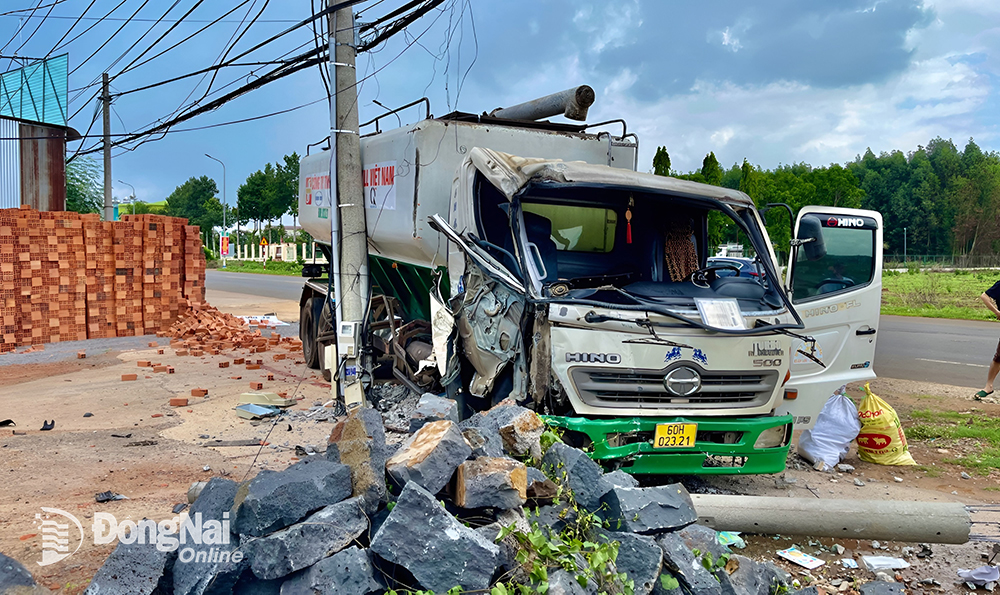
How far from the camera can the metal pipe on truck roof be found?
25.5ft

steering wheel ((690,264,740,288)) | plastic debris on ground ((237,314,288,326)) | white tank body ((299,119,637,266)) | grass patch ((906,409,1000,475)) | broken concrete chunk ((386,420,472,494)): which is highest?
white tank body ((299,119,637,266))

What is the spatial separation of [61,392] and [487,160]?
6.96 meters

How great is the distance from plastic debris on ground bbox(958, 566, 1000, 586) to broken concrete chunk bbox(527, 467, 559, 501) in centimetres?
257

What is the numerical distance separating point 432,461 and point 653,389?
219 centimetres

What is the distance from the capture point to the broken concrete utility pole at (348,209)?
7.86 meters

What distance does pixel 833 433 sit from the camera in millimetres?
6492

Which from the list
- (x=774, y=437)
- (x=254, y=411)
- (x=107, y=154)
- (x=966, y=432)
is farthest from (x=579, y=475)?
(x=107, y=154)

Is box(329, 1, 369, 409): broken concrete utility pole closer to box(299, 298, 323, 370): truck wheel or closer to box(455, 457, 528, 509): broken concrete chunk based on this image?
box(299, 298, 323, 370): truck wheel

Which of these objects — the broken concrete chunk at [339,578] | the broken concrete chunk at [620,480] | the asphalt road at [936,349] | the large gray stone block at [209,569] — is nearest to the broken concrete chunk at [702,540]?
the broken concrete chunk at [620,480]

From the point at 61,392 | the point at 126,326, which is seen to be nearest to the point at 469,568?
the point at 61,392

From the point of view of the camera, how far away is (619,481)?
14.1 ft

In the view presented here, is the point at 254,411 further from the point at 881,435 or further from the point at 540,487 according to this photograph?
the point at 881,435

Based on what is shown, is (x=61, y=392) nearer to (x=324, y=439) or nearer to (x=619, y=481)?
(x=324, y=439)
